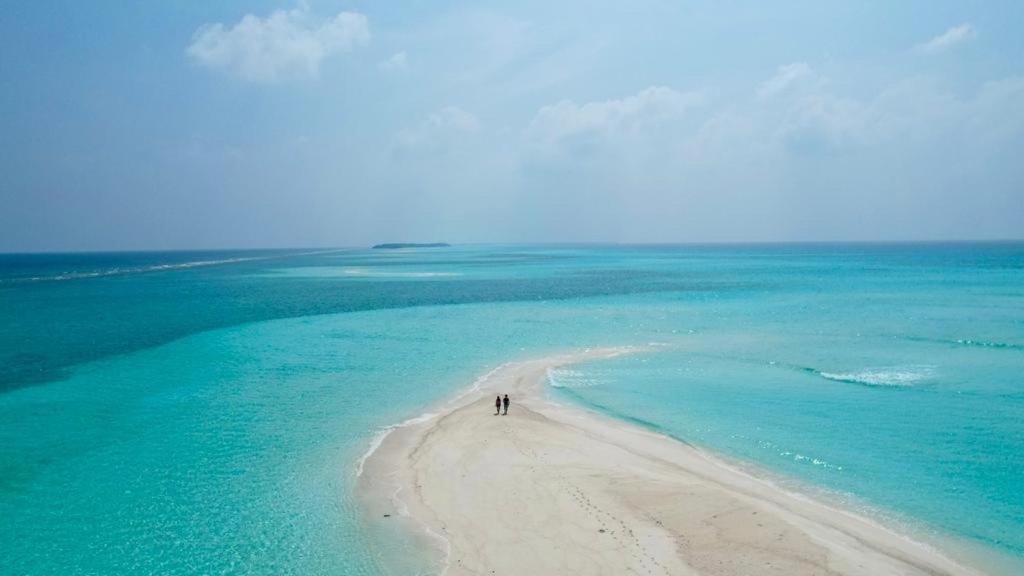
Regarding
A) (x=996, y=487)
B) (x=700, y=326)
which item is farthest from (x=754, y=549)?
(x=700, y=326)

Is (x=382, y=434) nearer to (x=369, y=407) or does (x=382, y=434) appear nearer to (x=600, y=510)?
(x=369, y=407)

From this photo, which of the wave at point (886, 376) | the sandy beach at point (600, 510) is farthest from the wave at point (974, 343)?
the sandy beach at point (600, 510)

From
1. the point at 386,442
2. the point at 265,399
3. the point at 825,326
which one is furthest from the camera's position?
the point at 825,326

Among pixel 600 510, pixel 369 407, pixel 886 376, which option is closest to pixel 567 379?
pixel 369 407

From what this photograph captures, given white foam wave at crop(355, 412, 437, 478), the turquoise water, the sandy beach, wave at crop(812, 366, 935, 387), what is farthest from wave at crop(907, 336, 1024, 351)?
white foam wave at crop(355, 412, 437, 478)

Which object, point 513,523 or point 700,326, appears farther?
point 700,326

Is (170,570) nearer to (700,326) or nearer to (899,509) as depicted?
(899,509)

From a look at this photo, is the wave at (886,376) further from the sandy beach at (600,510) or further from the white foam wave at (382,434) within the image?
the white foam wave at (382,434)

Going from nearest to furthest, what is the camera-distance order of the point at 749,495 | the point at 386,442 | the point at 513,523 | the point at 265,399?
the point at 513,523
the point at 749,495
the point at 386,442
the point at 265,399
